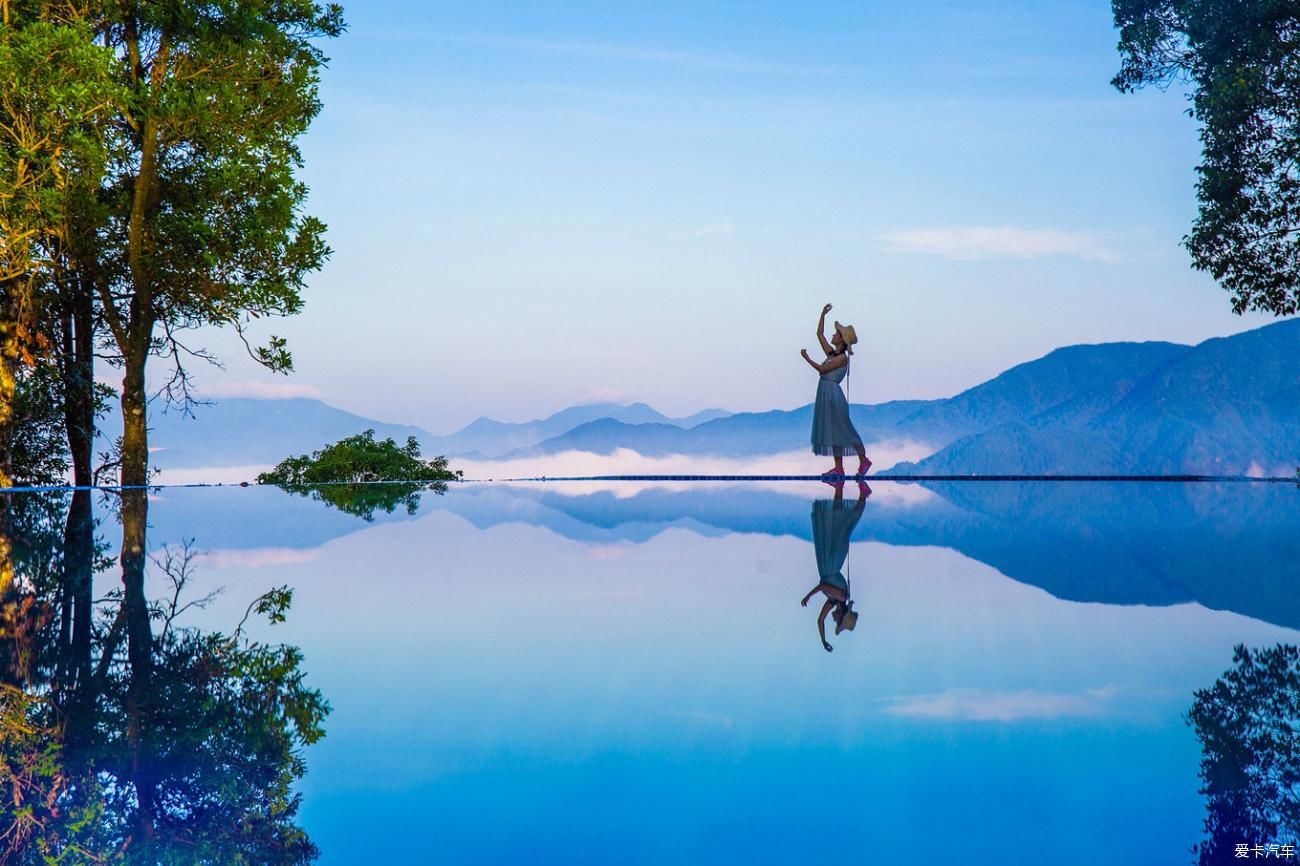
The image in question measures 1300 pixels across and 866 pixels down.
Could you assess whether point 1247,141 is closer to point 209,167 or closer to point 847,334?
point 847,334

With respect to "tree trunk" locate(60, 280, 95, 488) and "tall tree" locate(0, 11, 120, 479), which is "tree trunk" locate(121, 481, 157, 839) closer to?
"tall tree" locate(0, 11, 120, 479)

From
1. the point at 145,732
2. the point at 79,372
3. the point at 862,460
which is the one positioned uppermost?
the point at 79,372

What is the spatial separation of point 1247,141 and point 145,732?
22397 millimetres

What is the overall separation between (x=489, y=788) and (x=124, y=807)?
1141 mm

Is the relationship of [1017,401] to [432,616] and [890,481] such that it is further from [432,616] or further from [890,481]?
[432,616]

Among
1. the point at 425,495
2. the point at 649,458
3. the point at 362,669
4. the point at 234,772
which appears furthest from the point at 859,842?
the point at 649,458

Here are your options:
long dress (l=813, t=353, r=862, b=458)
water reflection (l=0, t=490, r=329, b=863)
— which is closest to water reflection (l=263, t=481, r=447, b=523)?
long dress (l=813, t=353, r=862, b=458)

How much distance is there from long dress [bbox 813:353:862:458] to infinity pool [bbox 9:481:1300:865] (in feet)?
25.5

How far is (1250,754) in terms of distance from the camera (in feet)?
12.1

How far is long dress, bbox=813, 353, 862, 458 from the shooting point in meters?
19.1

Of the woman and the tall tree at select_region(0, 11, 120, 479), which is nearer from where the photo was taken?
the tall tree at select_region(0, 11, 120, 479)

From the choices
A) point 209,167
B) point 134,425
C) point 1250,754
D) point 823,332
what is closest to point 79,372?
point 134,425

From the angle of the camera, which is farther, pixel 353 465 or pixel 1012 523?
pixel 353 465

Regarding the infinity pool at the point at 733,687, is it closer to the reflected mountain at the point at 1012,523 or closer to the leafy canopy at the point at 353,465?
the reflected mountain at the point at 1012,523
